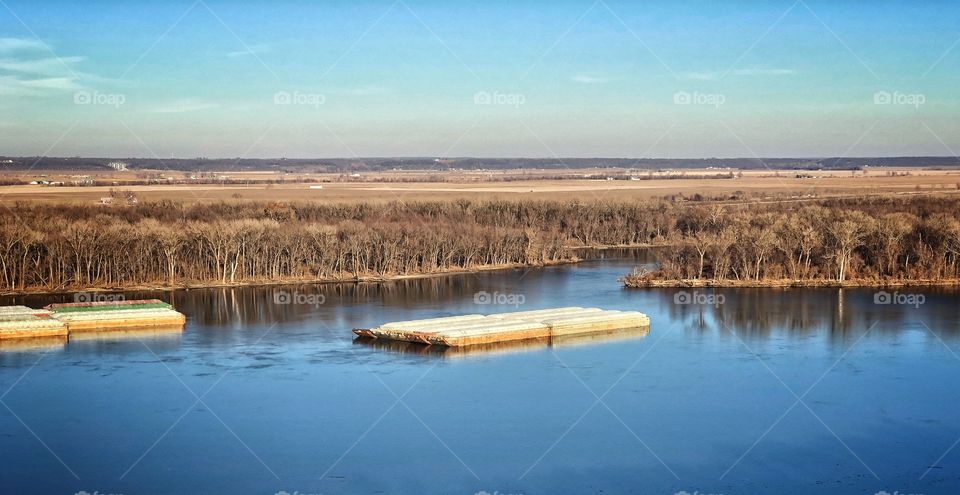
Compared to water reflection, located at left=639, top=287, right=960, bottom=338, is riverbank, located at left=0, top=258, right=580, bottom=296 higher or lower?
higher

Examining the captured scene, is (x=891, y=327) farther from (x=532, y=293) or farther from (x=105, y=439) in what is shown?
(x=105, y=439)

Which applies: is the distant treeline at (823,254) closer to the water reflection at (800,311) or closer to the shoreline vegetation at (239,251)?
the water reflection at (800,311)

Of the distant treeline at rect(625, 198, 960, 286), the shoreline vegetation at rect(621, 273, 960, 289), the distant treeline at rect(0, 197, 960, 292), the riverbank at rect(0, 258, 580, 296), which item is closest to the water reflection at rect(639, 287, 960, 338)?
the shoreline vegetation at rect(621, 273, 960, 289)

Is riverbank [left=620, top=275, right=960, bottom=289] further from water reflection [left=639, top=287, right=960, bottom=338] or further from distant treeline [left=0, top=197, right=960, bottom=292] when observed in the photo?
water reflection [left=639, top=287, right=960, bottom=338]

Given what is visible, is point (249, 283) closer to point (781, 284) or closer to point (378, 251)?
point (378, 251)

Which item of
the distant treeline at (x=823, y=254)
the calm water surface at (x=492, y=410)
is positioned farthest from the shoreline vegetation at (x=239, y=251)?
the calm water surface at (x=492, y=410)

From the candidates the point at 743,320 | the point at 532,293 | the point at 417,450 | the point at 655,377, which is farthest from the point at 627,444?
the point at 532,293
